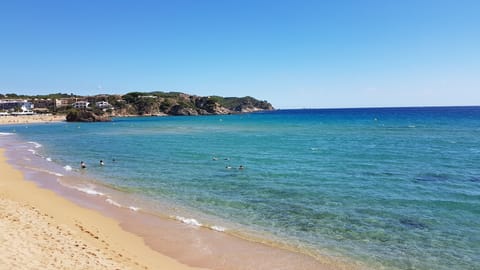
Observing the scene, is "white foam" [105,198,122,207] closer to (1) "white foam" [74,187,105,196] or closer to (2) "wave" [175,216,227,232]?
(1) "white foam" [74,187,105,196]

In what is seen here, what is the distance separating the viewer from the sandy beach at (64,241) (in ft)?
34.6

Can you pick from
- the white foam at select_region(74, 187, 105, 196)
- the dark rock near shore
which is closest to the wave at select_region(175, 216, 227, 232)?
the white foam at select_region(74, 187, 105, 196)

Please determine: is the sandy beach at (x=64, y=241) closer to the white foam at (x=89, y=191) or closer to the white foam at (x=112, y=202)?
the white foam at (x=112, y=202)

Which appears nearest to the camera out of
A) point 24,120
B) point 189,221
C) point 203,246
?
point 203,246

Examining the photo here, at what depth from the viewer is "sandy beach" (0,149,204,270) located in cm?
1055

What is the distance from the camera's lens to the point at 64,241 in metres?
12.7

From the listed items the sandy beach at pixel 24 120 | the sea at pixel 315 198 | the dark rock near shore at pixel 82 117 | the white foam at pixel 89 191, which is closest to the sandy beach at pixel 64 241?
the sea at pixel 315 198

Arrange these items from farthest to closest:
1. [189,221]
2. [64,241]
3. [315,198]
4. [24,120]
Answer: [24,120], [315,198], [189,221], [64,241]

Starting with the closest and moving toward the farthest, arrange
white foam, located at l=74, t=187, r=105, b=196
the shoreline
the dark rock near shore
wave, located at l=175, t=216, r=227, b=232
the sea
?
the shoreline, the sea, wave, located at l=175, t=216, r=227, b=232, white foam, located at l=74, t=187, r=105, b=196, the dark rock near shore

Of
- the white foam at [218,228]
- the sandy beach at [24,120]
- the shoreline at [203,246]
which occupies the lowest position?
the shoreline at [203,246]

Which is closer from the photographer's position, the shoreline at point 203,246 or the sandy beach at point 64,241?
the sandy beach at point 64,241

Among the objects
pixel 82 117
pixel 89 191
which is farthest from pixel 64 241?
pixel 82 117

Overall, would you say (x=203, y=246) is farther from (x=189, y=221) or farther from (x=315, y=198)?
(x=315, y=198)

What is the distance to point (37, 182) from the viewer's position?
84.2 feet
